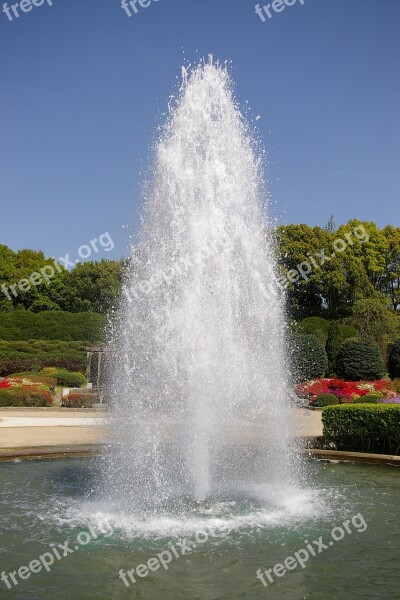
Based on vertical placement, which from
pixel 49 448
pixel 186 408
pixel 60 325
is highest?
pixel 60 325

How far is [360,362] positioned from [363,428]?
15021 mm

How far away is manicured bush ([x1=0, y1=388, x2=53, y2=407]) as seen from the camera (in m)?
21.2

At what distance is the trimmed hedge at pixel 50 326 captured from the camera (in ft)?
125

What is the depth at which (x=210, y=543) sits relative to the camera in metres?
7.10

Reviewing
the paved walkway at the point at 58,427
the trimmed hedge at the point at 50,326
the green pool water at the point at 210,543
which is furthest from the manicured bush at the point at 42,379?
the green pool water at the point at 210,543

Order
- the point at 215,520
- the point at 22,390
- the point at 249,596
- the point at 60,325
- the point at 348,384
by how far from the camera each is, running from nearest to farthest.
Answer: the point at 249,596 < the point at 215,520 < the point at 22,390 < the point at 348,384 < the point at 60,325

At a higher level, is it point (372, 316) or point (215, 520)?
point (372, 316)

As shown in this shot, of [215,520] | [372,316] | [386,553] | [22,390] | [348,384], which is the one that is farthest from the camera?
[372,316]

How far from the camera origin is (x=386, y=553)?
6.91 m

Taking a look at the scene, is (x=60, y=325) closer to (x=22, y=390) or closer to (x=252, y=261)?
(x=22, y=390)

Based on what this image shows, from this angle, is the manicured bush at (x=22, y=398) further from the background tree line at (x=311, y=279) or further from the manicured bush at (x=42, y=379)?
the background tree line at (x=311, y=279)

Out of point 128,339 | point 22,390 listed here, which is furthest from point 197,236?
point 22,390

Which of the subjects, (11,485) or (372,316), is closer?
(11,485)

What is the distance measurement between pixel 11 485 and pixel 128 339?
9.76ft
